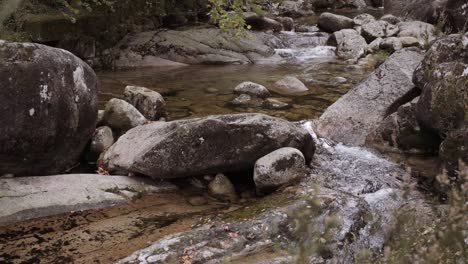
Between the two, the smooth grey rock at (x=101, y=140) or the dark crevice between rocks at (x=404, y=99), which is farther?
the dark crevice between rocks at (x=404, y=99)

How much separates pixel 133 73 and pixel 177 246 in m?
9.03

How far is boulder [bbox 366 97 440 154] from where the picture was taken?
665cm

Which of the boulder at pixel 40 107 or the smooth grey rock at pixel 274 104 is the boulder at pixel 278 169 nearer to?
the boulder at pixel 40 107

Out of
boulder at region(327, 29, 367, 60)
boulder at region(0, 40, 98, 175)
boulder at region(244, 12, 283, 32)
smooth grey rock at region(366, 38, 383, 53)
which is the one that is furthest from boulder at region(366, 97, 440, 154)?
boulder at region(244, 12, 283, 32)

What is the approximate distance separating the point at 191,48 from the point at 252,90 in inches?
195

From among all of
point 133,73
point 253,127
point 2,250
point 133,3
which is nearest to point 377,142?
point 253,127

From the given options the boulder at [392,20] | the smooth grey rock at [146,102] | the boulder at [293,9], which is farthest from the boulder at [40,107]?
Result: the boulder at [293,9]

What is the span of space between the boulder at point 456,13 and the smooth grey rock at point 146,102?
1097 centimetres

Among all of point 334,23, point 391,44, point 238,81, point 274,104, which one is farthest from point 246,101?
point 334,23

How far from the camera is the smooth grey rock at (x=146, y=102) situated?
8.07 metres

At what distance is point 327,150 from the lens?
709 cm

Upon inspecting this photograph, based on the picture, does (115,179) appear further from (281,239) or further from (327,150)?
(327,150)

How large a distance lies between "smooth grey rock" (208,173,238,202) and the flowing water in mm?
2845

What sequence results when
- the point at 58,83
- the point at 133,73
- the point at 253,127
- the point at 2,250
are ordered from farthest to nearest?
→ the point at 133,73 → the point at 253,127 → the point at 58,83 → the point at 2,250
